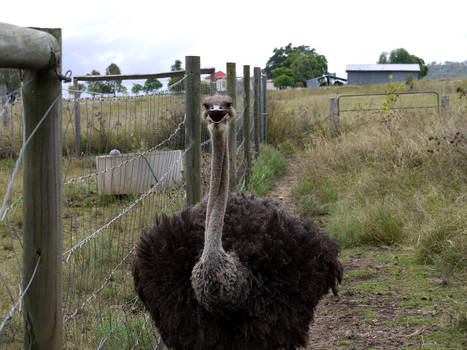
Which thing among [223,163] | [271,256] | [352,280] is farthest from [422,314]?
[223,163]

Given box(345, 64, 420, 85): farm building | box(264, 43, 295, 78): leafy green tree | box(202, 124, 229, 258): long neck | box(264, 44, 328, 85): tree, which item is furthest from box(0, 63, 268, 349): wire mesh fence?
box(264, 43, 295, 78): leafy green tree

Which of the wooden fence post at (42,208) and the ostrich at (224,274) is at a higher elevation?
the wooden fence post at (42,208)

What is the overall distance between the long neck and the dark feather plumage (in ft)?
0.67

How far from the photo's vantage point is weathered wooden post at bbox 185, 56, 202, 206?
4000 mm

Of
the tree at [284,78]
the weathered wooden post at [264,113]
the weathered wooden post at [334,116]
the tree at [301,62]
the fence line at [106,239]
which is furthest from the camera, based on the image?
the tree at [301,62]

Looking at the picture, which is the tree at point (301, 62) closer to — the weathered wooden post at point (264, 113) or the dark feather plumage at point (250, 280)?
the weathered wooden post at point (264, 113)

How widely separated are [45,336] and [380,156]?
6855 mm

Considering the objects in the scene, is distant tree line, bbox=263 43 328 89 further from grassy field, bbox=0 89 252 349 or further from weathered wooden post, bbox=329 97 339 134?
grassy field, bbox=0 89 252 349

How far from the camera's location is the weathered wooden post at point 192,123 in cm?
Result: 400

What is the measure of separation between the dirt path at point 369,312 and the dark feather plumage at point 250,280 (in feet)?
3.15

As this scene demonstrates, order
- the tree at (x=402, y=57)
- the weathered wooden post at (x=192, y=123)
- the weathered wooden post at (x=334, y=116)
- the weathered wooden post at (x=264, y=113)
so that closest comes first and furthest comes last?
the weathered wooden post at (x=192, y=123) < the weathered wooden post at (x=334, y=116) < the weathered wooden post at (x=264, y=113) < the tree at (x=402, y=57)

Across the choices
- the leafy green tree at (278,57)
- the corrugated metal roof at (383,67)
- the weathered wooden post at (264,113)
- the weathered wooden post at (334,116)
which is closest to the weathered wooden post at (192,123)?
the weathered wooden post at (334,116)

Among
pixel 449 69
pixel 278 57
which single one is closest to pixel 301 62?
pixel 278 57

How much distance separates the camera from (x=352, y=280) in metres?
5.22
